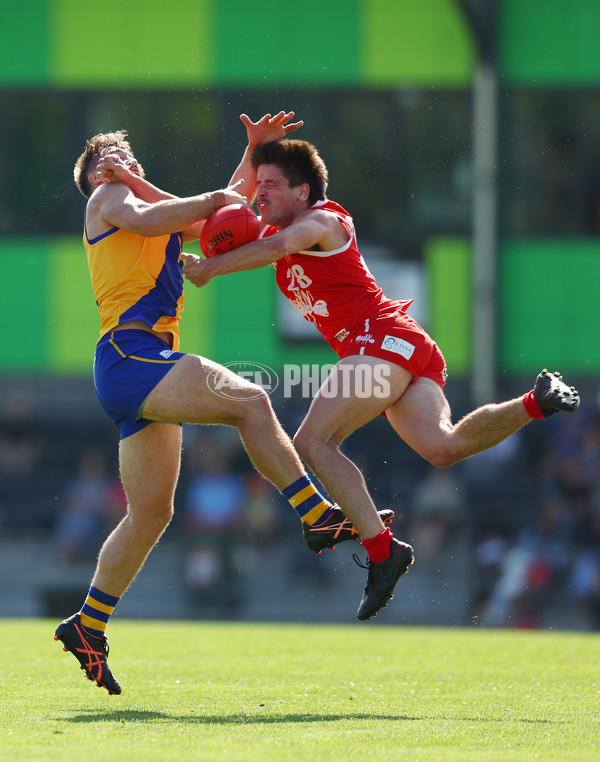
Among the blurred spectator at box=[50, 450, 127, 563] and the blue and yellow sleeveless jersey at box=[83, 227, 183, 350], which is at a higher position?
the blue and yellow sleeveless jersey at box=[83, 227, 183, 350]

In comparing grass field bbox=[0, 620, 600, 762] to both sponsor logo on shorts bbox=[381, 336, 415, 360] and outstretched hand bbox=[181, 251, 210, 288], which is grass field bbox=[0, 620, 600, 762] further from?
outstretched hand bbox=[181, 251, 210, 288]

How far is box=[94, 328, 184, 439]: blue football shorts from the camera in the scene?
5715 mm

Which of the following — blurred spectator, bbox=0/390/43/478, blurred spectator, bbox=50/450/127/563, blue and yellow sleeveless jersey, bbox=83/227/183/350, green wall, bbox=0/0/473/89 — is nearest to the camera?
blue and yellow sleeveless jersey, bbox=83/227/183/350

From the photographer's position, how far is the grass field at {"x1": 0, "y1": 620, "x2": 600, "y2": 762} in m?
4.59

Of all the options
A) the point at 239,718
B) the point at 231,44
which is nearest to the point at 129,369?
the point at 239,718

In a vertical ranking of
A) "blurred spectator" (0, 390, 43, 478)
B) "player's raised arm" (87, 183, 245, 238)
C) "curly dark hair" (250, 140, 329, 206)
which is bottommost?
"blurred spectator" (0, 390, 43, 478)

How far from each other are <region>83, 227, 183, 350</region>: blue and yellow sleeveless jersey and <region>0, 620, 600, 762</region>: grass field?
1.77m

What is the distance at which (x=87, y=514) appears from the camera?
47.5ft

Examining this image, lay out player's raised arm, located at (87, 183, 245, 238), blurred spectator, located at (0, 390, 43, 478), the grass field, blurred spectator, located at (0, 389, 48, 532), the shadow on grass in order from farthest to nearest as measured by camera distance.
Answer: blurred spectator, located at (0, 390, 43, 478) → blurred spectator, located at (0, 389, 48, 532) → player's raised arm, located at (87, 183, 245, 238) → the shadow on grass → the grass field

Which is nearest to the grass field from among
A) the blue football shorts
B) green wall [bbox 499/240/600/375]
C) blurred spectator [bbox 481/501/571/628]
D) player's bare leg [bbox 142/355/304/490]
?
player's bare leg [bbox 142/355/304/490]

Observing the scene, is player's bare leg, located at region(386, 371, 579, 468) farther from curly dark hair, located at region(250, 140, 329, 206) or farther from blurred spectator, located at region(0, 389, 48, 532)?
blurred spectator, located at region(0, 389, 48, 532)

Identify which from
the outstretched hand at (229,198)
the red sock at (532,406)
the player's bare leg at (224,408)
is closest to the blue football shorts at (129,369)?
the player's bare leg at (224,408)

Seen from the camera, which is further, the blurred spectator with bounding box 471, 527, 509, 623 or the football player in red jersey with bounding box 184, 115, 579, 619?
the blurred spectator with bounding box 471, 527, 509, 623

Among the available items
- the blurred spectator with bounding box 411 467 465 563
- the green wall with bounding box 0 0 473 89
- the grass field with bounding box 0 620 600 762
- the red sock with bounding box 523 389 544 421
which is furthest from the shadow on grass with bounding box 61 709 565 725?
the green wall with bounding box 0 0 473 89
